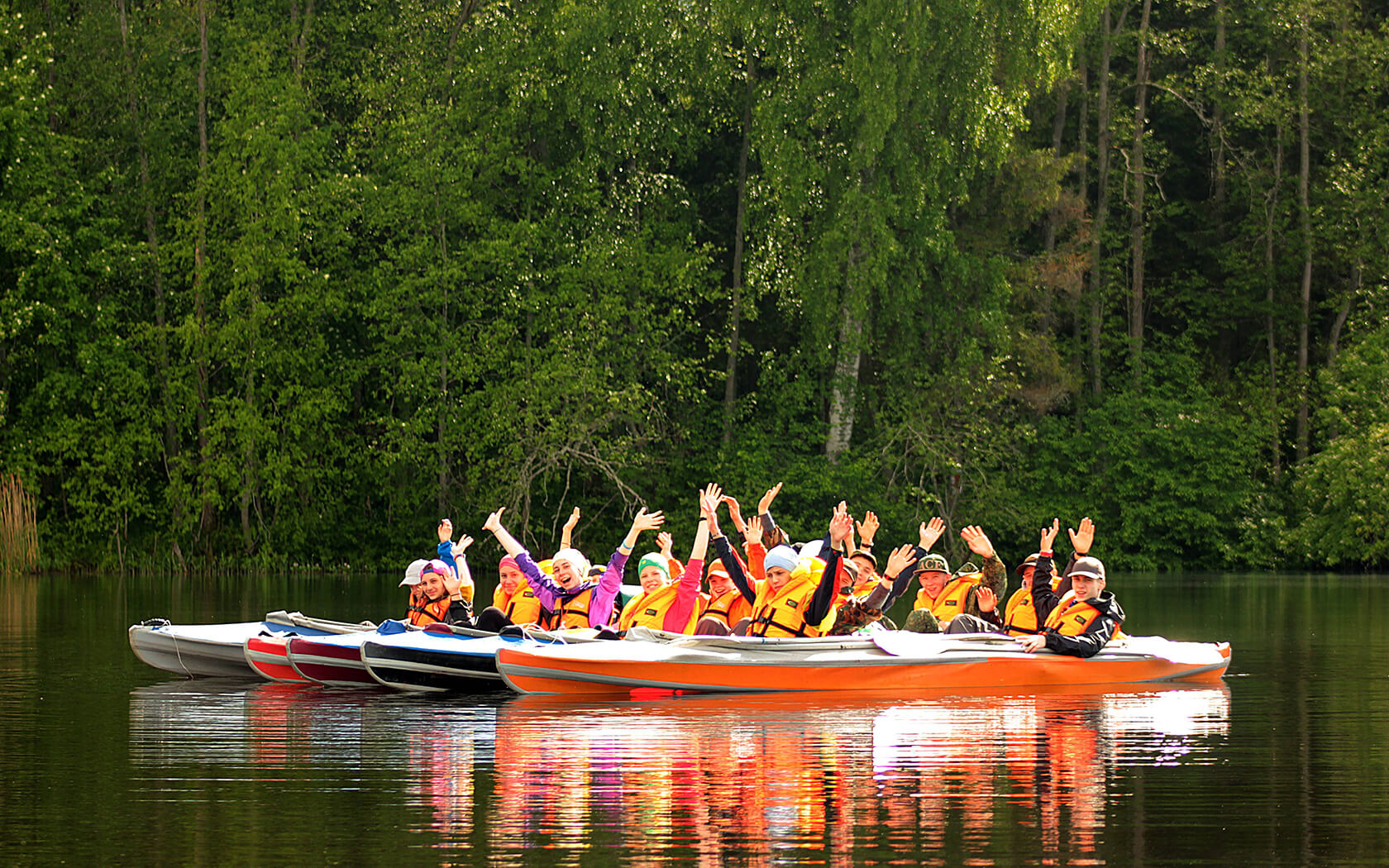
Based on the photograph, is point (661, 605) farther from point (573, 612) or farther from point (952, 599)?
point (952, 599)

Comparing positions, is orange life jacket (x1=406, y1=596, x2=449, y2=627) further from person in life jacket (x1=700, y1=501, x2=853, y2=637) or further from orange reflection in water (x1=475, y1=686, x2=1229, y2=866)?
person in life jacket (x1=700, y1=501, x2=853, y2=637)

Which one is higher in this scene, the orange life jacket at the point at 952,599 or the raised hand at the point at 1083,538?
the raised hand at the point at 1083,538

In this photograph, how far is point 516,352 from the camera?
37.5 metres

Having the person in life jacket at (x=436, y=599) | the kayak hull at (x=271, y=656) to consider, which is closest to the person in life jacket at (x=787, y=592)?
the person in life jacket at (x=436, y=599)

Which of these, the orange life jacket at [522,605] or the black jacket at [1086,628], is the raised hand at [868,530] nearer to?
the black jacket at [1086,628]

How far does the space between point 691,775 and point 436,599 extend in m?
7.01

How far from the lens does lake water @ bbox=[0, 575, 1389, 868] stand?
8.59 meters

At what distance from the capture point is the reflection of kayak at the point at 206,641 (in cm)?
1758

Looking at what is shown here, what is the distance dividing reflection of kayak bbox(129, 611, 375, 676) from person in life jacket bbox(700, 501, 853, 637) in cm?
384

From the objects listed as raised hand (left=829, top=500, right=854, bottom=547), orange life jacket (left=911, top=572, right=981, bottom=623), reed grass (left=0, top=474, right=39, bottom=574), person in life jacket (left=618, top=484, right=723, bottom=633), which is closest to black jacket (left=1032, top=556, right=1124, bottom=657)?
orange life jacket (left=911, top=572, right=981, bottom=623)

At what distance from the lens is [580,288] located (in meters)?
37.6

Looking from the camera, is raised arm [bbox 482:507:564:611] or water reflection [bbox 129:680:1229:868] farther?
raised arm [bbox 482:507:564:611]

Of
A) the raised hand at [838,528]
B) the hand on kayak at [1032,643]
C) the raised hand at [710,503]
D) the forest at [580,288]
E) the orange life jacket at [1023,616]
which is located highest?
the forest at [580,288]

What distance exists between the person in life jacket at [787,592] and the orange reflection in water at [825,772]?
2.09 feet
